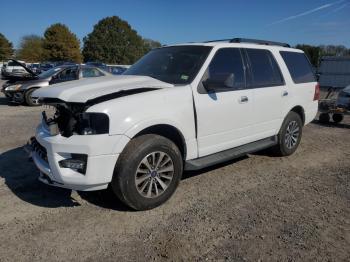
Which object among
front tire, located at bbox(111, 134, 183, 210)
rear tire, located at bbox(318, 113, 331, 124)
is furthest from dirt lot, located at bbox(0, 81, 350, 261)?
rear tire, located at bbox(318, 113, 331, 124)

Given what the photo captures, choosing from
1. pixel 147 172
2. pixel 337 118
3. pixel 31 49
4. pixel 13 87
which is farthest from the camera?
pixel 31 49

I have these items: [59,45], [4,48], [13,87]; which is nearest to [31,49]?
[4,48]

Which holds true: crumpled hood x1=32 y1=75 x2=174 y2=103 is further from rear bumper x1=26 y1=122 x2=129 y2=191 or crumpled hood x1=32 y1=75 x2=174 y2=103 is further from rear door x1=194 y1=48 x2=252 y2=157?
rear door x1=194 y1=48 x2=252 y2=157

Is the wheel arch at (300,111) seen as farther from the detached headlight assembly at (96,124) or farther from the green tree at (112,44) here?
the green tree at (112,44)

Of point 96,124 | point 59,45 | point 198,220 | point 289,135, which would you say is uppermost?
point 59,45

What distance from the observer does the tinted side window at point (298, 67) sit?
19.5ft

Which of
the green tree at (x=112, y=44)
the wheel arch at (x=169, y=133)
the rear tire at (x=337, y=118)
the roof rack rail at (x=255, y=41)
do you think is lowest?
the rear tire at (x=337, y=118)

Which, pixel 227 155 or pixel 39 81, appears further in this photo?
pixel 39 81

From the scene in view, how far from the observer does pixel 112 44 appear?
71438 millimetres

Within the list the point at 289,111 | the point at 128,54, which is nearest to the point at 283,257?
the point at 289,111

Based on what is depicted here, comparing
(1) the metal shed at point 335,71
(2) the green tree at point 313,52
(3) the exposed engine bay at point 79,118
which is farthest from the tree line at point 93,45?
(3) the exposed engine bay at point 79,118

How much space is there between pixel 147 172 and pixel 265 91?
249 centimetres

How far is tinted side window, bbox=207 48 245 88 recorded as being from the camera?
4504 mm

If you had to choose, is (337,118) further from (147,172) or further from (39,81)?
(39,81)
